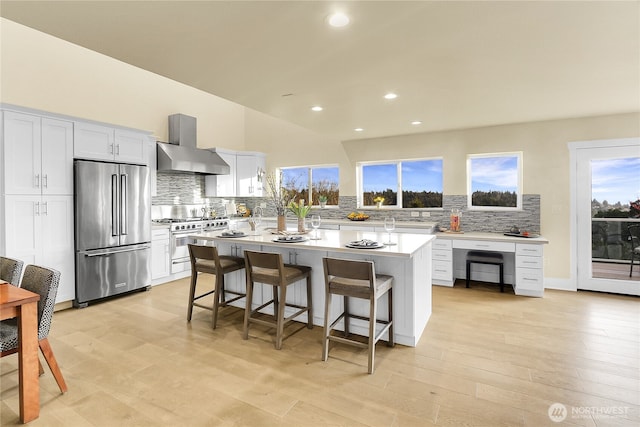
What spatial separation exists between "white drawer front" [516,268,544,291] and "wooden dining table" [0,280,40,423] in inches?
200

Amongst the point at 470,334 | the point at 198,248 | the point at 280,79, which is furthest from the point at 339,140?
the point at 470,334

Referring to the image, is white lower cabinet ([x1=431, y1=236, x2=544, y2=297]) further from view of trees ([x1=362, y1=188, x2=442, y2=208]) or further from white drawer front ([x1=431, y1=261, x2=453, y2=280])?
view of trees ([x1=362, y1=188, x2=442, y2=208])

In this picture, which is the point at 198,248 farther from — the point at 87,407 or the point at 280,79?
the point at 280,79

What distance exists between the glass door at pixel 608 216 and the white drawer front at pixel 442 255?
1742mm

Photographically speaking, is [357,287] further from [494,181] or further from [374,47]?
[494,181]

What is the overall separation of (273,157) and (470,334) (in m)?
5.38

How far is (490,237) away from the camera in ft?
15.4

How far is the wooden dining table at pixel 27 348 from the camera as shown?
1967 millimetres

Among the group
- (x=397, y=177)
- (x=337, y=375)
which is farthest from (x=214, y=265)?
(x=397, y=177)

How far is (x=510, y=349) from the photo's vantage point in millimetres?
2885

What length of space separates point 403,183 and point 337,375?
423 centimetres

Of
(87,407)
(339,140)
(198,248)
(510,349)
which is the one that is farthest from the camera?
(339,140)

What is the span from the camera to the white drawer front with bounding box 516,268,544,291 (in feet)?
14.5

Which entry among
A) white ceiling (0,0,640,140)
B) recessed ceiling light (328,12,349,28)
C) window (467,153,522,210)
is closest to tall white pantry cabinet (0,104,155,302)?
white ceiling (0,0,640,140)
